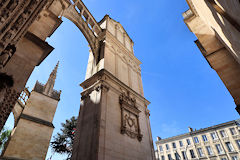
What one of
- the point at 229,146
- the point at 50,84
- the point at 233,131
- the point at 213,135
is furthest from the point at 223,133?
the point at 50,84

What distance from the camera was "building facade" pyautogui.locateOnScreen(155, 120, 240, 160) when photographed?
35.0 meters

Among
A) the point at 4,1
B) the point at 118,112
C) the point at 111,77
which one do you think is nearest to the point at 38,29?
the point at 4,1

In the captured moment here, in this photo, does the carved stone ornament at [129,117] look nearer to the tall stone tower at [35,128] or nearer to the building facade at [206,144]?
the tall stone tower at [35,128]

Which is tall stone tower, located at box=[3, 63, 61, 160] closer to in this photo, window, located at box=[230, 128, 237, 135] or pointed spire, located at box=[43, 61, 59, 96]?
pointed spire, located at box=[43, 61, 59, 96]

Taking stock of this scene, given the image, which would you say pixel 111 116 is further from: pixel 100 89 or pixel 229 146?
pixel 229 146

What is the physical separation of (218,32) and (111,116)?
7229 millimetres

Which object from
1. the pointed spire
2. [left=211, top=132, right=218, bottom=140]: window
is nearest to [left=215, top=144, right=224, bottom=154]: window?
[left=211, top=132, right=218, bottom=140]: window

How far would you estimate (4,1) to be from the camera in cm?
285

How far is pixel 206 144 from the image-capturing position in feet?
127

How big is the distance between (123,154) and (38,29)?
25.7 ft

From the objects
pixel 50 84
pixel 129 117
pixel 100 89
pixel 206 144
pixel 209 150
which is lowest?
pixel 129 117

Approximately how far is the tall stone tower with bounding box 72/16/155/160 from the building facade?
34.2 meters

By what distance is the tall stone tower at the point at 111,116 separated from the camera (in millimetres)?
7742

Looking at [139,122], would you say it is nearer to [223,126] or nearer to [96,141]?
[96,141]
